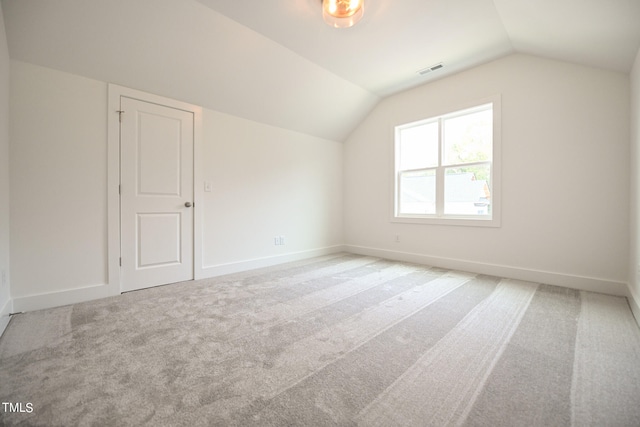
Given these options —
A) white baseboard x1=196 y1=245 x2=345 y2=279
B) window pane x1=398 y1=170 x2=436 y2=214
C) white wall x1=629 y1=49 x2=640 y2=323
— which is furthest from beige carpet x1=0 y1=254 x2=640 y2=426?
window pane x1=398 y1=170 x2=436 y2=214

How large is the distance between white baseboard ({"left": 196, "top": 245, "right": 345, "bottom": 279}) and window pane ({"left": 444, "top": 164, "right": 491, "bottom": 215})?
227 cm

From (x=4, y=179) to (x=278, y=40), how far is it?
283 cm

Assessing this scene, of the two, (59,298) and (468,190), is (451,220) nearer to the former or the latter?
(468,190)

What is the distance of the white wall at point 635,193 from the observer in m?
2.20

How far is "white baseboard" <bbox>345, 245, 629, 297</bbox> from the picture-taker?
268cm

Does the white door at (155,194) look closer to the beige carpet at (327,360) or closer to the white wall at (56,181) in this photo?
the white wall at (56,181)

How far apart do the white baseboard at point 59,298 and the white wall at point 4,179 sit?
8cm

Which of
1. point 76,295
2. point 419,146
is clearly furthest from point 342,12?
point 76,295

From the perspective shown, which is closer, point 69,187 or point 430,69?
point 69,187

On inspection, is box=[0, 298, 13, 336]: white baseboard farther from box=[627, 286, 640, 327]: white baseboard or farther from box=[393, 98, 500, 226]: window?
box=[627, 286, 640, 327]: white baseboard

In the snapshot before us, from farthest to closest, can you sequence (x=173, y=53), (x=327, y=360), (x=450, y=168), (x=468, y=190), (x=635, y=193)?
(x=450, y=168) → (x=468, y=190) → (x=173, y=53) → (x=635, y=193) → (x=327, y=360)

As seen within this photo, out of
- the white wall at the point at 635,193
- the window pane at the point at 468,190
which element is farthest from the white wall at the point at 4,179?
the white wall at the point at 635,193

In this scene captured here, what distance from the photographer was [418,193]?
4.27m

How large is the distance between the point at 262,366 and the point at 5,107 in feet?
9.68
